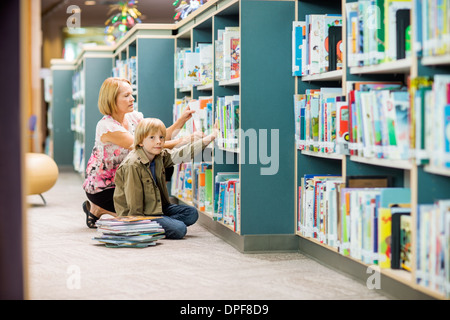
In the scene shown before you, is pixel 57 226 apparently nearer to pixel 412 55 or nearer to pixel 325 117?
pixel 325 117

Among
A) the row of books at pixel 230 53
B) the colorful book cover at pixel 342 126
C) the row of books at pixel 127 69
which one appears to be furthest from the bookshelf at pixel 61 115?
the colorful book cover at pixel 342 126

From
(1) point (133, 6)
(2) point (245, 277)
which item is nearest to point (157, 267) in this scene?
(2) point (245, 277)

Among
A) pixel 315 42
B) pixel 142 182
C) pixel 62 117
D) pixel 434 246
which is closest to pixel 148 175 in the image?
pixel 142 182

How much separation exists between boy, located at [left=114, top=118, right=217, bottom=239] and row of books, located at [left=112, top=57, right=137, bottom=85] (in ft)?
6.88

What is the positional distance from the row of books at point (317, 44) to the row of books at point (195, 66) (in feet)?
3.65

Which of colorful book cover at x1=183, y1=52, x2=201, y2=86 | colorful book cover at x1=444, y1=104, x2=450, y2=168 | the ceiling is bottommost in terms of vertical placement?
colorful book cover at x1=444, y1=104, x2=450, y2=168

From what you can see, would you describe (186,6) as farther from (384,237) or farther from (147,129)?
(384,237)

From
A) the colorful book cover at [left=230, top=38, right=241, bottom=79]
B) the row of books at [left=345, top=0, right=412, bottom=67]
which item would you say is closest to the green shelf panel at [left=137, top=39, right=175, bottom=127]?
the colorful book cover at [left=230, top=38, right=241, bottom=79]

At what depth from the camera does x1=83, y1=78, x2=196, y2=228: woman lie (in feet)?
15.2

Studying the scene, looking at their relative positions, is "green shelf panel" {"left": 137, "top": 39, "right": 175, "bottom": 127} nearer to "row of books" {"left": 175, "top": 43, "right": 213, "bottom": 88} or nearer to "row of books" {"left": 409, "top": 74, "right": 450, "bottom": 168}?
"row of books" {"left": 175, "top": 43, "right": 213, "bottom": 88}

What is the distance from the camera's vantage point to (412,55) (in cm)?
249

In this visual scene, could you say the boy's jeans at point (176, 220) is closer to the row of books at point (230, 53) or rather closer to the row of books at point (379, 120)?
the row of books at point (230, 53)

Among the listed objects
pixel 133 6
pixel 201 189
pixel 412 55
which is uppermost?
pixel 133 6

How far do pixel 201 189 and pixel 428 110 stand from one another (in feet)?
8.63
